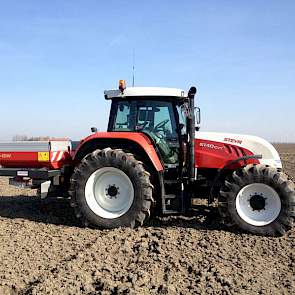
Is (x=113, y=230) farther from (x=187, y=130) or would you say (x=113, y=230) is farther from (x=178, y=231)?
(x=187, y=130)

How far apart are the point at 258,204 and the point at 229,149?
1.01 meters

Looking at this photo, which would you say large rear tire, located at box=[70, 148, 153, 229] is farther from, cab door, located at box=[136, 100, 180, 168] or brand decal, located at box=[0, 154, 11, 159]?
brand decal, located at box=[0, 154, 11, 159]

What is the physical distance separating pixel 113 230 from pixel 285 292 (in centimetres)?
293

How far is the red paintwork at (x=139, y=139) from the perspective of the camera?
22.0 ft

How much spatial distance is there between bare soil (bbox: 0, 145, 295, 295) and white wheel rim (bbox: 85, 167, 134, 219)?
0.40 m

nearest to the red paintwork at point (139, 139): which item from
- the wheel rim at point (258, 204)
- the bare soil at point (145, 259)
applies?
the bare soil at point (145, 259)

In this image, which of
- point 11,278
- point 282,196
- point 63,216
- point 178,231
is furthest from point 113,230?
point 282,196

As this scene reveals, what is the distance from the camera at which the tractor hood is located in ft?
22.3

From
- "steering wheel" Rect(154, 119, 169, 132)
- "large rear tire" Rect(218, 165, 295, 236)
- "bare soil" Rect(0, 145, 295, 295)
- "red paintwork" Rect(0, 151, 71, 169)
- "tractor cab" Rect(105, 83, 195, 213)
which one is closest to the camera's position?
"bare soil" Rect(0, 145, 295, 295)

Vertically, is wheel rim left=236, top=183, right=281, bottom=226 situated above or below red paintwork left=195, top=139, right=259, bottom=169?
below

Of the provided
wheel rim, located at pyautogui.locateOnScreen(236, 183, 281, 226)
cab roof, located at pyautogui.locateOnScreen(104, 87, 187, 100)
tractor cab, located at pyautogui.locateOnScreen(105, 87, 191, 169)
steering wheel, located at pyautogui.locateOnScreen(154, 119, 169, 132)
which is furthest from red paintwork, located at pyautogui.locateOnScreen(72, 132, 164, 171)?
wheel rim, located at pyautogui.locateOnScreen(236, 183, 281, 226)

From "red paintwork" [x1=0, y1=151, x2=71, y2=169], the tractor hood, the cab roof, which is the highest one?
the cab roof

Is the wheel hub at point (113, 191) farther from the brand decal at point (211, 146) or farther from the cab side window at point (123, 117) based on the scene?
the brand decal at point (211, 146)

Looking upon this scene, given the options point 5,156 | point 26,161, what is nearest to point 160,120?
point 26,161
